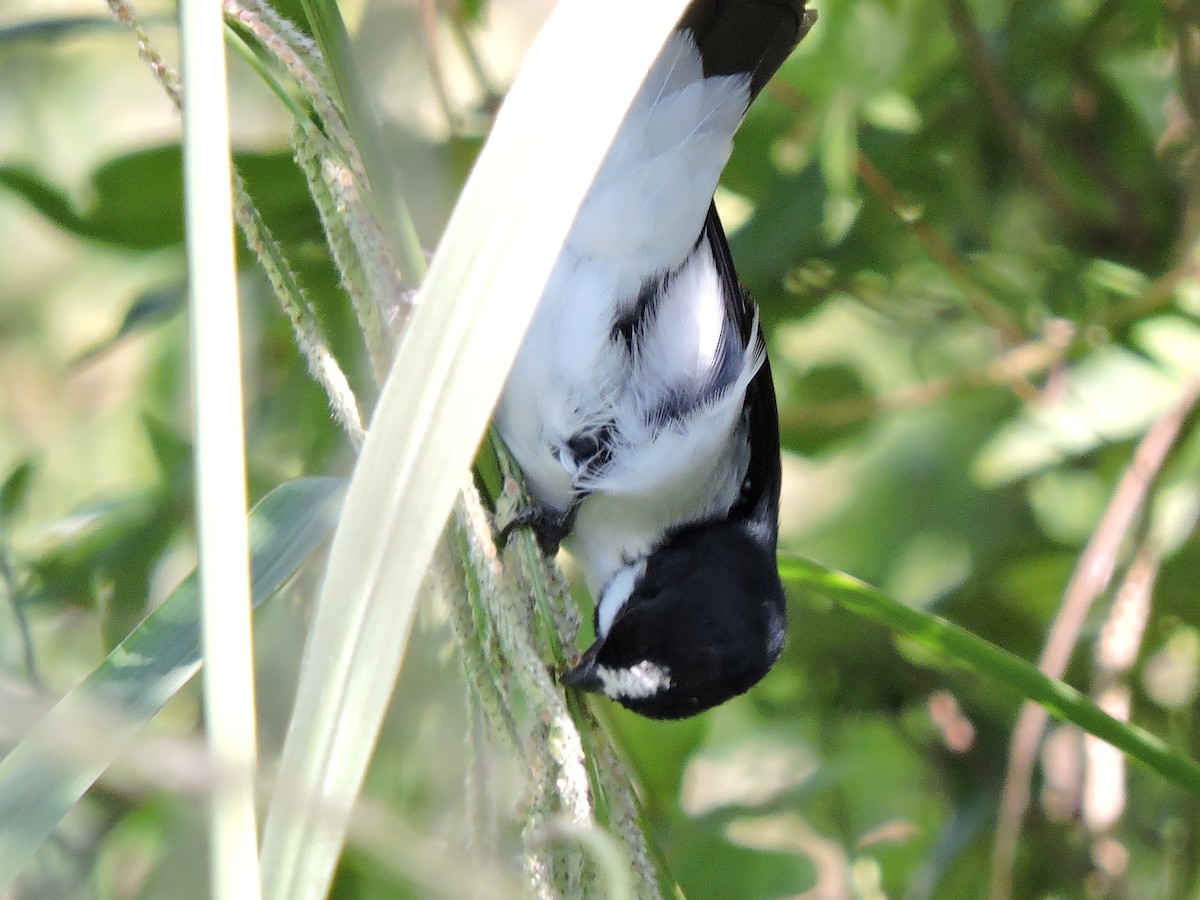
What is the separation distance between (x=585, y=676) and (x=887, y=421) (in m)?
0.81

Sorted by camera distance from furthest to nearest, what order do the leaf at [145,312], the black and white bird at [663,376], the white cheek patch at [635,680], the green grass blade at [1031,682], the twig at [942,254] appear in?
the twig at [942,254] < the leaf at [145,312] < the black and white bird at [663,376] < the white cheek patch at [635,680] < the green grass blade at [1031,682]

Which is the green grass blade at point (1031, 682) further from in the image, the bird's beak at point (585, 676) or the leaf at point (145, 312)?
the leaf at point (145, 312)

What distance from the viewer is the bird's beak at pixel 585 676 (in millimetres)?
899

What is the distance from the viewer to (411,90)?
1361 mm

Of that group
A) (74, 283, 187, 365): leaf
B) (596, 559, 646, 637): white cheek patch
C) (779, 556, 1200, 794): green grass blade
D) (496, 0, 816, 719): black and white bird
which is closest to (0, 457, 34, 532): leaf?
(74, 283, 187, 365): leaf

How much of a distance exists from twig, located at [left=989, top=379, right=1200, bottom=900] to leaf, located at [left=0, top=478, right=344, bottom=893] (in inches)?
33.6

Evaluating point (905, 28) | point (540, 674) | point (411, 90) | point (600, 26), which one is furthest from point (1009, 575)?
point (600, 26)

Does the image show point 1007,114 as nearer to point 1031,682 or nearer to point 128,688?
point 1031,682

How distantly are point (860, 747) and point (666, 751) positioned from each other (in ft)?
1.57

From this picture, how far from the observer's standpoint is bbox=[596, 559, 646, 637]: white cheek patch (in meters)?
1.31

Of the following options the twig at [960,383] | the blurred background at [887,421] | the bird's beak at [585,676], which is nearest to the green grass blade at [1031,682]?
the bird's beak at [585,676]

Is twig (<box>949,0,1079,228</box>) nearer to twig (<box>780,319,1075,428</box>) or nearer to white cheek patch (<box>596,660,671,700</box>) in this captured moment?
twig (<box>780,319,1075,428</box>)

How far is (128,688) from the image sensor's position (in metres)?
0.65

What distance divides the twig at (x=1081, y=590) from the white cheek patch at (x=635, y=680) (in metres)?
0.43
